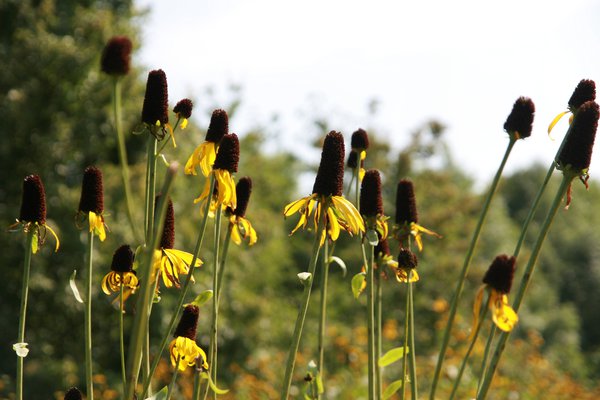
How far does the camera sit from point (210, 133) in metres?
1.99

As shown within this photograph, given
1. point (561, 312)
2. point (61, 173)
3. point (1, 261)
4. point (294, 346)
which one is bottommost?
point (561, 312)

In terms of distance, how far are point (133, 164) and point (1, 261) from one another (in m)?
2.26

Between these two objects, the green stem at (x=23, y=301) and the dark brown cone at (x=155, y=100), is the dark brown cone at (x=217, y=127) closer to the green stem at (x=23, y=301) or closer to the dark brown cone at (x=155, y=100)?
the dark brown cone at (x=155, y=100)

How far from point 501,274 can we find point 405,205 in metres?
0.61

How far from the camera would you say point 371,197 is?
2053 millimetres

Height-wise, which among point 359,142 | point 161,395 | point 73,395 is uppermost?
point 359,142

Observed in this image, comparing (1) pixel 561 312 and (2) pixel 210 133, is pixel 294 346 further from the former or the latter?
(1) pixel 561 312

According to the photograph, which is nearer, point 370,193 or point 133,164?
point 370,193

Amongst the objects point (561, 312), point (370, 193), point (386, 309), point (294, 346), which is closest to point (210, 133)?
point (370, 193)

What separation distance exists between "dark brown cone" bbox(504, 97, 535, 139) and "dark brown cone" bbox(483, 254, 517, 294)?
1.44ft

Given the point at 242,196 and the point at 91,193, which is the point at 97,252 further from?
the point at 91,193

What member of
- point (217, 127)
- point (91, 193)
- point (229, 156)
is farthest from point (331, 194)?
point (91, 193)

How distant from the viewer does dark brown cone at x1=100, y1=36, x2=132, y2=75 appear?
1.43 meters

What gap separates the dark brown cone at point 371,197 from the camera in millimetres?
2035
